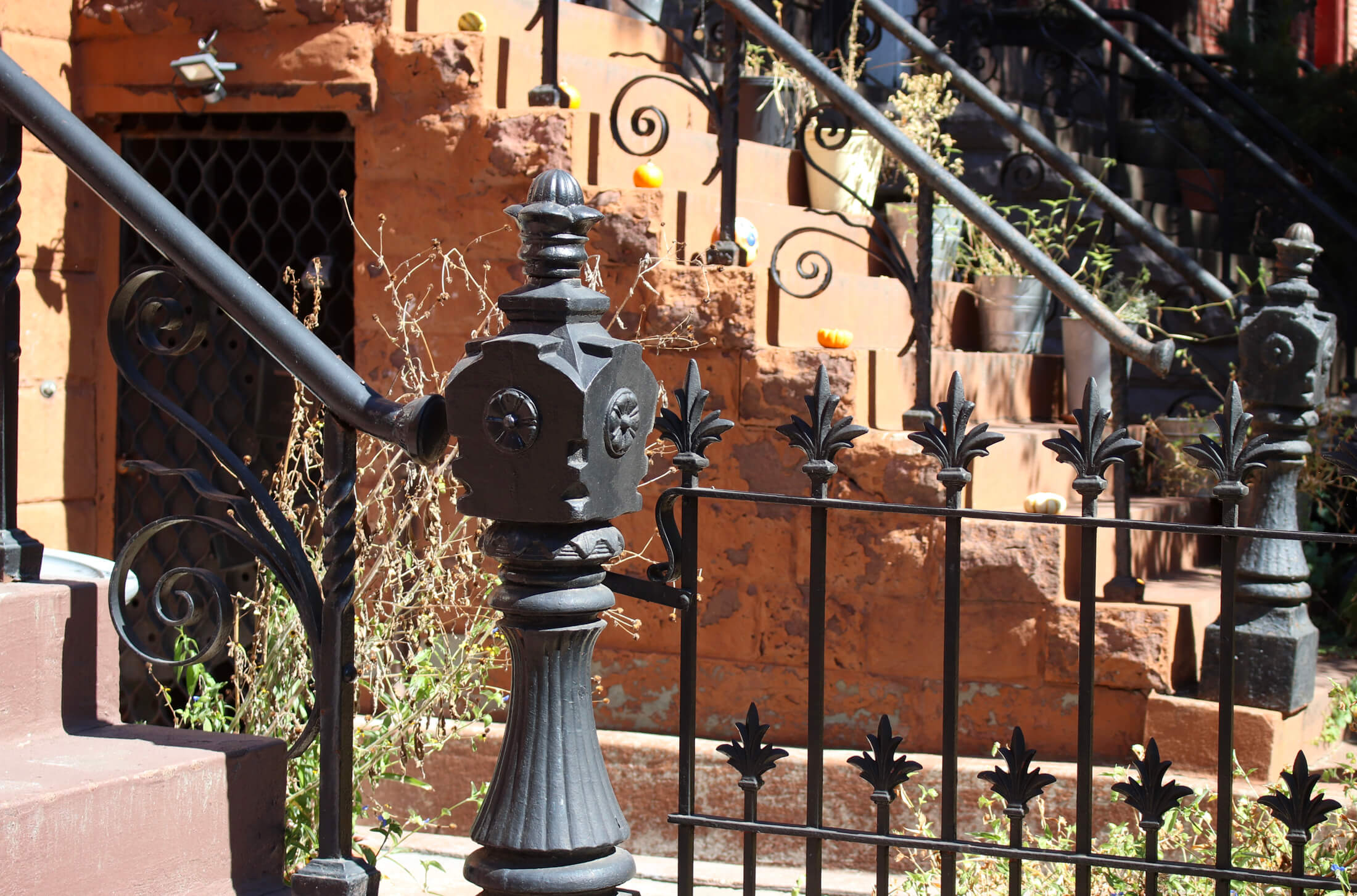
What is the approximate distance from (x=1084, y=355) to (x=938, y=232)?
0.75m

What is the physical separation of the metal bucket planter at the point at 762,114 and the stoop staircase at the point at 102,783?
3.94 meters

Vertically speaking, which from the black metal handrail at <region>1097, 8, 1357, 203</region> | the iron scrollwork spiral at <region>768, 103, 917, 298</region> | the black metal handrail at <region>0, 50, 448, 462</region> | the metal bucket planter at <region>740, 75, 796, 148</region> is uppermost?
the black metal handrail at <region>1097, 8, 1357, 203</region>

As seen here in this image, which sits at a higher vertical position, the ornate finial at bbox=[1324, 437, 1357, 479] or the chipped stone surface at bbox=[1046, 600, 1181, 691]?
the ornate finial at bbox=[1324, 437, 1357, 479]

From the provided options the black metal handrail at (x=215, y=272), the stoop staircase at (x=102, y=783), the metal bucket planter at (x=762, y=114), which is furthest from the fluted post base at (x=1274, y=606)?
the stoop staircase at (x=102, y=783)

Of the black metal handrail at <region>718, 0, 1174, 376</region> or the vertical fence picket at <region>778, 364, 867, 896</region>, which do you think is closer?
the vertical fence picket at <region>778, 364, 867, 896</region>

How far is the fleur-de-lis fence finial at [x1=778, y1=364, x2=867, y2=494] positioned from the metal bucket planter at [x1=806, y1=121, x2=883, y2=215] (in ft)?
10.4

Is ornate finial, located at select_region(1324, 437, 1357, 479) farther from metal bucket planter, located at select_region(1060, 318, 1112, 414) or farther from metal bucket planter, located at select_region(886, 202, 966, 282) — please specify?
metal bucket planter, located at select_region(886, 202, 966, 282)

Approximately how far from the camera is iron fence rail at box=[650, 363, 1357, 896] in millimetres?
2164

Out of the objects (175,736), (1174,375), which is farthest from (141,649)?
(1174,375)

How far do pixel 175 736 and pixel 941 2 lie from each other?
7.09m

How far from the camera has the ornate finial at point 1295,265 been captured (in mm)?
3570

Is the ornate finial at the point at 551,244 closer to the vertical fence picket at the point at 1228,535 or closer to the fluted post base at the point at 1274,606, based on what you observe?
the vertical fence picket at the point at 1228,535

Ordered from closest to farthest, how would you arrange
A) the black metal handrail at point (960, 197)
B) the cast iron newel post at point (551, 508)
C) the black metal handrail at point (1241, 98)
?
the cast iron newel post at point (551, 508), the black metal handrail at point (960, 197), the black metal handrail at point (1241, 98)

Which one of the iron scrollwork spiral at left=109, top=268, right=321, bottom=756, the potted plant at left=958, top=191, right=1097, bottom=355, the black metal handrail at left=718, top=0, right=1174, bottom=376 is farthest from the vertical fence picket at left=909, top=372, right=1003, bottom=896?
the potted plant at left=958, top=191, right=1097, bottom=355
